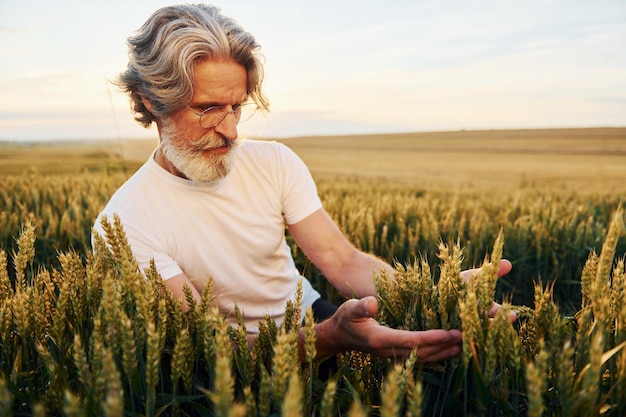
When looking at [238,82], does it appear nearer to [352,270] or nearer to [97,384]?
[352,270]

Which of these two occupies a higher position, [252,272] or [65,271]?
[65,271]

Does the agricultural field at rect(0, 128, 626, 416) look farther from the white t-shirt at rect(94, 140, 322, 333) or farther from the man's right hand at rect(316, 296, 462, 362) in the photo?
the white t-shirt at rect(94, 140, 322, 333)

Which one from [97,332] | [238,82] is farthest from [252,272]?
[97,332]

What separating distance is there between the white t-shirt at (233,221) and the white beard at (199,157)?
0.10 meters

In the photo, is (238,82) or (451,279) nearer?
(451,279)

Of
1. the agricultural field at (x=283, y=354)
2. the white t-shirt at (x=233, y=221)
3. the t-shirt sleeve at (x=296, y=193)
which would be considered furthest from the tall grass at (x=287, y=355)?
the t-shirt sleeve at (x=296, y=193)

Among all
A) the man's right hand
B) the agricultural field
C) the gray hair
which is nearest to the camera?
the agricultural field

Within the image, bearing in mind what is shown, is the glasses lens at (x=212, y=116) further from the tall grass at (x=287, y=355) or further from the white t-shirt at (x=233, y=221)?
the tall grass at (x=287, y=355)

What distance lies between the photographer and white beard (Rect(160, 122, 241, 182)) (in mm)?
2459

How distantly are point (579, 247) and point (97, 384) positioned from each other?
3934 millimetres

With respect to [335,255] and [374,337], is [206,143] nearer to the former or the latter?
[335,255]

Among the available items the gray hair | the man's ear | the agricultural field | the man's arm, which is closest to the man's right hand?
the agricultural field

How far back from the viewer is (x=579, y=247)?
4039mm

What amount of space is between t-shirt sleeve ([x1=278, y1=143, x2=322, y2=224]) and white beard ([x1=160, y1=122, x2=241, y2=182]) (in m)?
0.34
